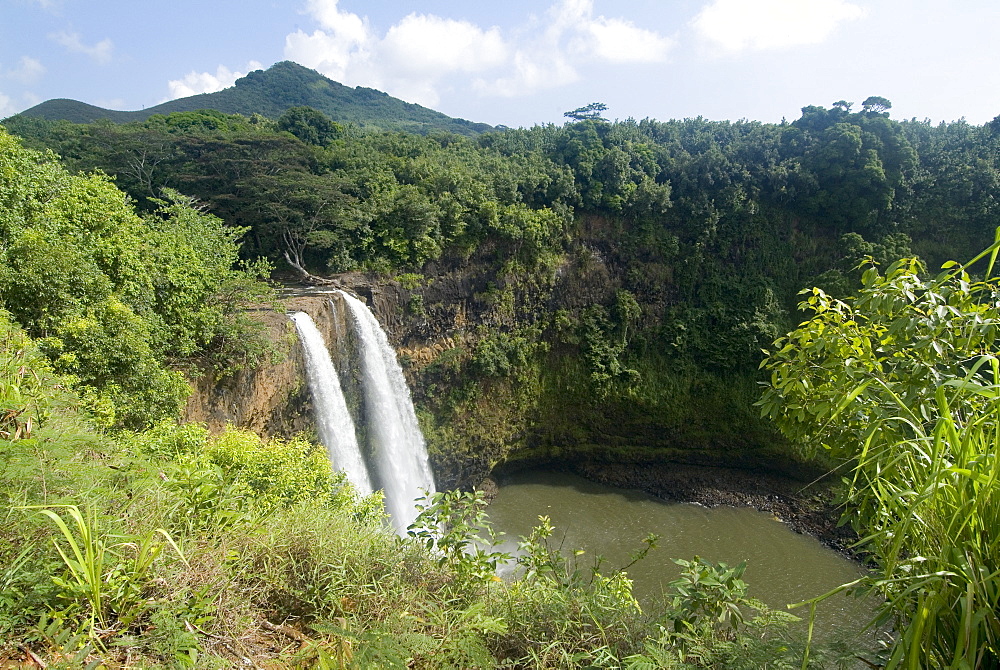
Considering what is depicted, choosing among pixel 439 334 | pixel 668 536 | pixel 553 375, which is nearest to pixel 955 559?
pixel 668 536

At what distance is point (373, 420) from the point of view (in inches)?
428

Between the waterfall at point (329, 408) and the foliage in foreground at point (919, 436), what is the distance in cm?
832

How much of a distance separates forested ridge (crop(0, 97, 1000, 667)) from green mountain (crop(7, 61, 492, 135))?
55.8ft

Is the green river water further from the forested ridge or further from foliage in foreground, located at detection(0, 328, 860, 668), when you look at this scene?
foliage in foreground, located at detection(0, 328, 860, 668)

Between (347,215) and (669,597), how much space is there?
40.6 ft

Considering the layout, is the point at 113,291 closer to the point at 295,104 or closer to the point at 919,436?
the point at 919,436

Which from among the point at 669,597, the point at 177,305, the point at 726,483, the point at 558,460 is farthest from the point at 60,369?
the point at 726,483

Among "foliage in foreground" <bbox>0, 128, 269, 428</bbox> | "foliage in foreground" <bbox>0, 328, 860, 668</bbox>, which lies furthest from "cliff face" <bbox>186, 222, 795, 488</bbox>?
"foliage in foreground" <bbox>0, 328, 860, 668</bbox>

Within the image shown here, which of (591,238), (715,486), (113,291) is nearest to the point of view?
(113,291)

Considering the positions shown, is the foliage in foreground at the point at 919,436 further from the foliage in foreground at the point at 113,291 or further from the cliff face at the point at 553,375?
the cliff face at the point at 553,375

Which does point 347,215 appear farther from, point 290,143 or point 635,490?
point 635,490

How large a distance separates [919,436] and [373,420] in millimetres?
10164

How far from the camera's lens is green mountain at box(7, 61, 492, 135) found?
35594mm

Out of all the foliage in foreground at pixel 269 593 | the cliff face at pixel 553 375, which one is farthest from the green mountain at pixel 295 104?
the foliage in foreground at pixel 269 593
